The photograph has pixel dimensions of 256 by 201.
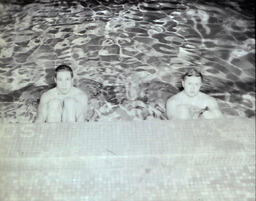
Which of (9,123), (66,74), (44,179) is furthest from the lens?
(66,74)

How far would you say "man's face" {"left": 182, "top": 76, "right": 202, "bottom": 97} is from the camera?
1859 millimetres

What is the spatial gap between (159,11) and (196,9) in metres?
0.23

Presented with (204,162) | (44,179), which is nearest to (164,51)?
(204,162)

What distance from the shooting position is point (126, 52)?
6.65 feet

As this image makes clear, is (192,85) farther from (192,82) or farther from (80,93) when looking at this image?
(80,93)

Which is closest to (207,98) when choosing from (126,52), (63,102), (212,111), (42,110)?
(212,111)

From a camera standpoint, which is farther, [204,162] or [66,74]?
[66,74]

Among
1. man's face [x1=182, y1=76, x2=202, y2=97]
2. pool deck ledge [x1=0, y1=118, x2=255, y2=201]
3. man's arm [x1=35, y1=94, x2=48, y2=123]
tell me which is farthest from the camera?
man's face [x1=182, y1=76, x2=202, y2=97]

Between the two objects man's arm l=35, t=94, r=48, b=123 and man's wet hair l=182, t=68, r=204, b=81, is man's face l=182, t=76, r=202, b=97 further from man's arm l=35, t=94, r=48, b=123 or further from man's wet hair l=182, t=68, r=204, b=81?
man's arm l=35, t=94, r=48, b=123

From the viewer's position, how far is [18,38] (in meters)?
2.03

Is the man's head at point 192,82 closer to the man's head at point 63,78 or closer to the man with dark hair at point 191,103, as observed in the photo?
the man with dark hair at point 191,103

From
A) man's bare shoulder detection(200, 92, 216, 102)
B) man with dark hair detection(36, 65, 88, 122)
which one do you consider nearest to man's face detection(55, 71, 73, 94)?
man with dark hair detection(36, 65, 88, 122)

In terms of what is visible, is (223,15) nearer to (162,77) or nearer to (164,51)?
(164,51)

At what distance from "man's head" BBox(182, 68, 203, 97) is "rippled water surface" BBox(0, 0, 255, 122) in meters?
0.04
